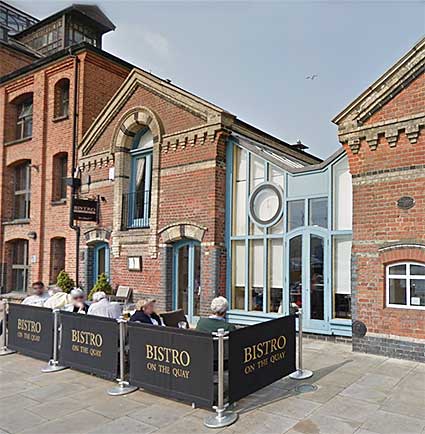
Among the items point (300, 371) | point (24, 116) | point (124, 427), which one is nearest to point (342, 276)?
point (300, 371)

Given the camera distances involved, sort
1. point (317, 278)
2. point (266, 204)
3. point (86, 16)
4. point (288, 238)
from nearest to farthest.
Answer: point (317, 278) < point (288, 238) < point (266, 204) < point (86, 16)

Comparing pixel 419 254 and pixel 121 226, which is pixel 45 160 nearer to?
pixel 121 226

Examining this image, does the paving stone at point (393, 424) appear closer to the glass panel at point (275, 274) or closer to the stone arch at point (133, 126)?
the glass panel at point (275, 274)

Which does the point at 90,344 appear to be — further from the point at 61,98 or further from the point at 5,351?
the point at 61,98

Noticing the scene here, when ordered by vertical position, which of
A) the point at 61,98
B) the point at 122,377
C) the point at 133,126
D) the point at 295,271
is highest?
the point at 61,98

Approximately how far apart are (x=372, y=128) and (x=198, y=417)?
5.90 metres

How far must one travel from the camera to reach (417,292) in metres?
7.13

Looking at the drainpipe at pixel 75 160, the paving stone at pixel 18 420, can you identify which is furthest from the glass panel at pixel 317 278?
the drainpipe at pixel 75 160

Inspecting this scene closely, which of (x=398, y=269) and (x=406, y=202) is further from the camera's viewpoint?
(x=398, y=269)

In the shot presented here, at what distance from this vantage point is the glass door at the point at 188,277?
34.6 ft

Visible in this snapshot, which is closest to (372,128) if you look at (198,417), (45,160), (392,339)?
(392,339)

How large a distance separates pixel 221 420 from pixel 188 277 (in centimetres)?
625

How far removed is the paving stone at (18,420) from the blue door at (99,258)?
801 centimetres

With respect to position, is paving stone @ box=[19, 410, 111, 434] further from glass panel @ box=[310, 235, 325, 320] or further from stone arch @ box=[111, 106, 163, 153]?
stone arch @ box=[111, 106, 163, 153]
